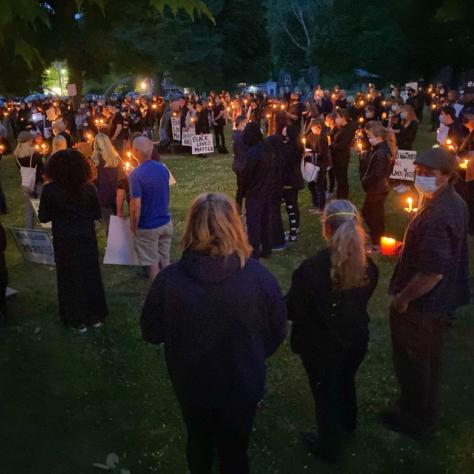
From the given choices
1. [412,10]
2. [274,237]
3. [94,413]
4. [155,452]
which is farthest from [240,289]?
[274,237]

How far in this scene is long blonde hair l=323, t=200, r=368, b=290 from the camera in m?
3.22

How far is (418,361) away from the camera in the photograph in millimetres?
3898

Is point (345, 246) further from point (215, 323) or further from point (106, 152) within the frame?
point (106, 152)

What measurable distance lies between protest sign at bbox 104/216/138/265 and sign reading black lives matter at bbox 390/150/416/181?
5.89m

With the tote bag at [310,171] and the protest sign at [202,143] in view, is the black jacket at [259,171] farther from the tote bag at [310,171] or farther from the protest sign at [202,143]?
the protest sign at [202,143]

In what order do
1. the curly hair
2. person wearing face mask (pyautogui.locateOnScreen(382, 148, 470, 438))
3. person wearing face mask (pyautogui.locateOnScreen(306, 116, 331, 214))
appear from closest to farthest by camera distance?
person wearing face mask (pyautogui.locateOnScreen(382, 148, 470, 438))
the curly hair
person wearing face mask (pyautogui.locateOnScreen(306, 116, 331, 214))

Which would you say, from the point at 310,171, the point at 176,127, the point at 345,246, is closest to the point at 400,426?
the point at 345,246

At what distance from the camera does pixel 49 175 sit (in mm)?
5297

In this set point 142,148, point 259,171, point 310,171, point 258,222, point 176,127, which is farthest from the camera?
point 176,127

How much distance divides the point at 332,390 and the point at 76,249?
3.09 meters

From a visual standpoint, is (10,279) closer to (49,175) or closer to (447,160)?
(49,175)

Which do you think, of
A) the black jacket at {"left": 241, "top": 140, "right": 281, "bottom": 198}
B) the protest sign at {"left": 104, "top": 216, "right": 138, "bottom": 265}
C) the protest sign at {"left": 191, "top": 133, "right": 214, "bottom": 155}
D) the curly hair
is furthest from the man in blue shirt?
the protest sign at {"left": 191, "top": 133, "right": 214, "bottom": 155}

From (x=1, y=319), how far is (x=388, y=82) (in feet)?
140

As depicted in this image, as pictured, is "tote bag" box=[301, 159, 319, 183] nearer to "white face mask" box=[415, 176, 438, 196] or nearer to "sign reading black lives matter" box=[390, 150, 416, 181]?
"sign reading black lives matter" box=[390, 150, 416, 181]
